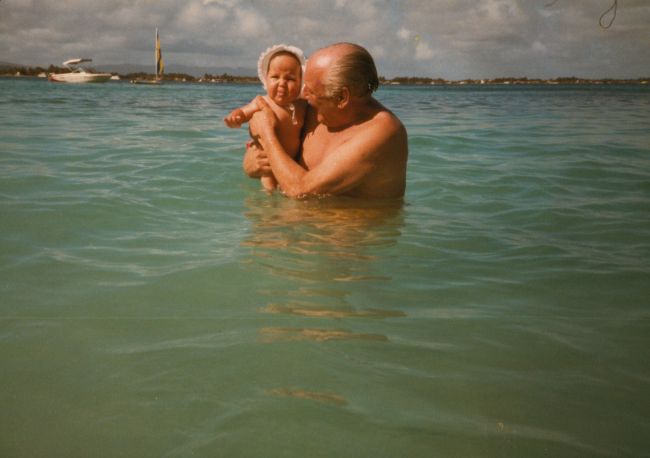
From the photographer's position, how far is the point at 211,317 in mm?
2238

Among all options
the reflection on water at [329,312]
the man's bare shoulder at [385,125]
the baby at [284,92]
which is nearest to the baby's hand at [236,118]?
the baby at [284,92]

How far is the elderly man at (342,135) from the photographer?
3775mm

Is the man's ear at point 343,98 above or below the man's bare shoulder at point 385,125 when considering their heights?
above

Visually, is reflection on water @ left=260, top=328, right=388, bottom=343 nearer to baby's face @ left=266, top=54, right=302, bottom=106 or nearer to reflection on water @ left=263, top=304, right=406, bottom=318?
reflection on water @ left=263, top=304, right=406, bottom=318

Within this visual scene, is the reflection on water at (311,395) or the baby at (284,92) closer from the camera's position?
the reflection on water at (311,395)

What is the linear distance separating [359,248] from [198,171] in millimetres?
3358

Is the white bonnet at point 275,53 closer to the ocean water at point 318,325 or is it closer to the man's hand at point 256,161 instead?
the man's hand at point 256,161

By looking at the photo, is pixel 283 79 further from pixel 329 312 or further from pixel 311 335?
pixel 311 335

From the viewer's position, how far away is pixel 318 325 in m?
2.17

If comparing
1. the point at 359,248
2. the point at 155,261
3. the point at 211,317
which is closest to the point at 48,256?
the point at 155,261

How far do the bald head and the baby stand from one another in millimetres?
322

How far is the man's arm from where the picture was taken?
378 cm

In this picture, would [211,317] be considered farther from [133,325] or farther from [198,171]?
[198,171]

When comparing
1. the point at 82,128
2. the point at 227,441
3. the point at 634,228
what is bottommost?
the point at 227,441
